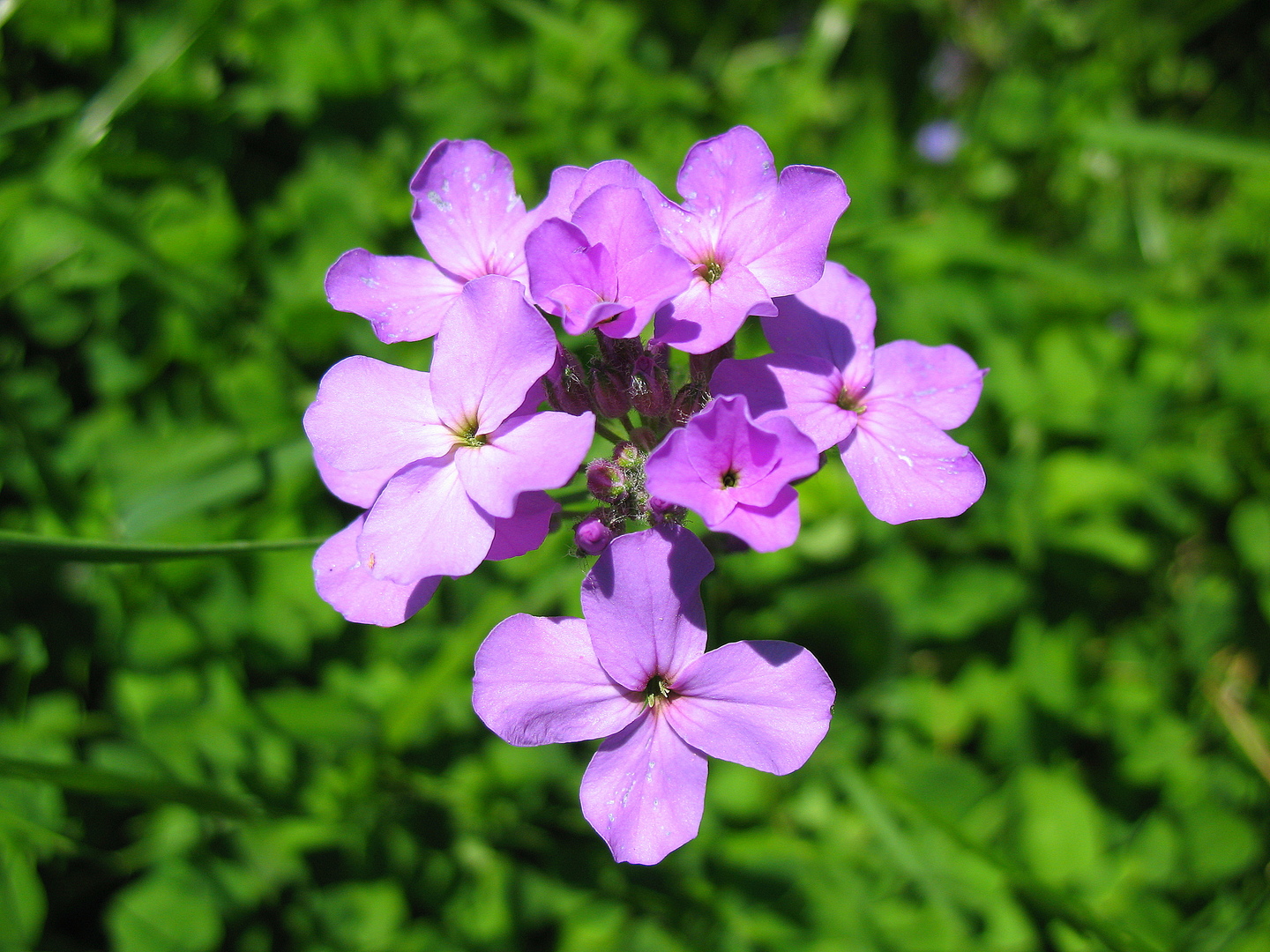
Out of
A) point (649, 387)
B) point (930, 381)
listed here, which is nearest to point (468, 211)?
point (649, 387)

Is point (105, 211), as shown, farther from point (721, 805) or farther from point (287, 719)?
point (721, 805)

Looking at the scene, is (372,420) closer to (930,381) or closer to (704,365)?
(704,365)

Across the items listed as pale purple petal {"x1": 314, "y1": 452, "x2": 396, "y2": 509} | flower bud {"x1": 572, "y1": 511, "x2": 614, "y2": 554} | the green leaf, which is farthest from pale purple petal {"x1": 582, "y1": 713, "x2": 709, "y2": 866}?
the green leaf

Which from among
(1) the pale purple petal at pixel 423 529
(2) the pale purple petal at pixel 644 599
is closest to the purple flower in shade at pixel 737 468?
(2) the pale purple petal at pixel 644 599

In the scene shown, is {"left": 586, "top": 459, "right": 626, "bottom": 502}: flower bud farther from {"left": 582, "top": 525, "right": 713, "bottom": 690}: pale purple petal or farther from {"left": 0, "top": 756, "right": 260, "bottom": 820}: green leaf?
{"left": 0, "top": 756, "right": 260, "bottom": 820}: green leaf

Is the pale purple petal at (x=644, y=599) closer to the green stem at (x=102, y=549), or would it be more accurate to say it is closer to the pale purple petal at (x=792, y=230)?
the pale purple petal at (x=792, y=230)
